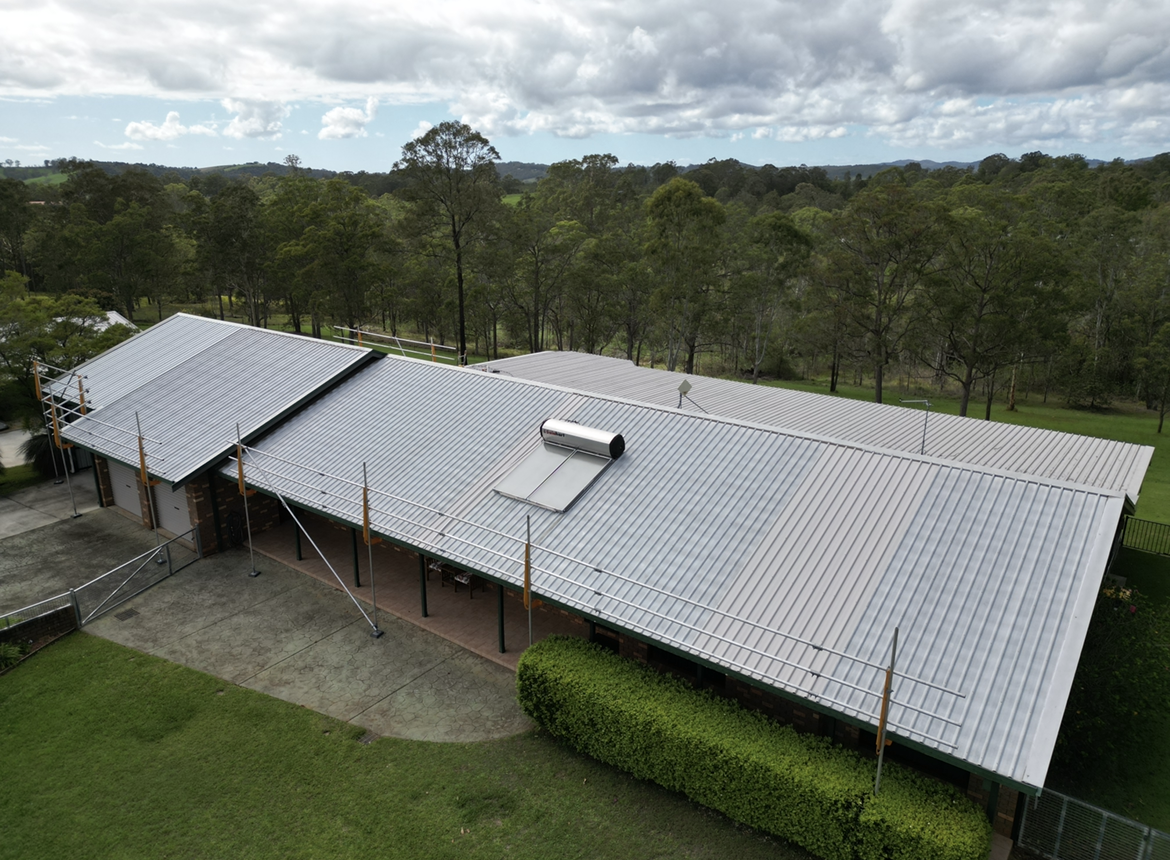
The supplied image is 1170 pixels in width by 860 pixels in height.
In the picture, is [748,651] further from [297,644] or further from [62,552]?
[62,552]

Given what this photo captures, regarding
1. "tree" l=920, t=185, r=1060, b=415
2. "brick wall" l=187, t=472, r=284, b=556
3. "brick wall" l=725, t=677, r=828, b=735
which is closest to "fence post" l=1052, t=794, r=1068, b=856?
"brick wall" l=725, t=677, r=828, b=735

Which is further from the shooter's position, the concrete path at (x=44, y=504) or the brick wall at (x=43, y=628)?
the concrete path at (x=44, y=504)

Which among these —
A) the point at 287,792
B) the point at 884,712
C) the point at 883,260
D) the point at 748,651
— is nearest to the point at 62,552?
the point at 287,792

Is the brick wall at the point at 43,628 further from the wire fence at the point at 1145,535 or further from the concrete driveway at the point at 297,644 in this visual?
the wire fence at the point at 1145,535

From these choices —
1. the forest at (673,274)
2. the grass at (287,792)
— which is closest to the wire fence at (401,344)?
the forest at (673,274)

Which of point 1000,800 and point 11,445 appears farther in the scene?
point 11,445

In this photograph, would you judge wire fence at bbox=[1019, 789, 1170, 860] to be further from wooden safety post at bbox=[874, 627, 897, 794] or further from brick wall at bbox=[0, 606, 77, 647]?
brick wall at bbox=[0, 606, 77, 647]
